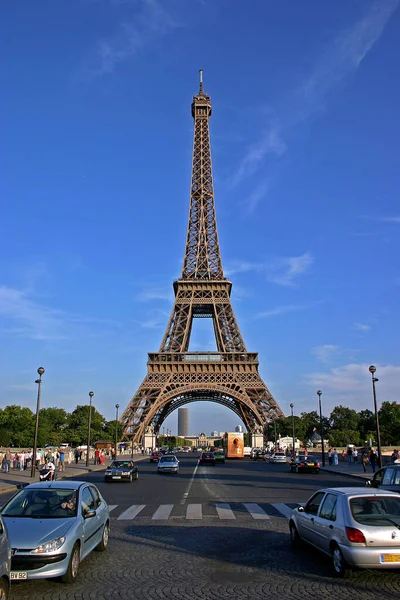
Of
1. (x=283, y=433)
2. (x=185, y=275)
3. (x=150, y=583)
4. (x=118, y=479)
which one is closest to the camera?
(x=150, y=583)

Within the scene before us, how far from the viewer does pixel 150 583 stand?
8008 millimetres

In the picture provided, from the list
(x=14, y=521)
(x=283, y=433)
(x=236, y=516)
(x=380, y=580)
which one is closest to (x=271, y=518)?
(x=236, y=516)

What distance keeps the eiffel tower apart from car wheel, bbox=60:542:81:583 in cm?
6065

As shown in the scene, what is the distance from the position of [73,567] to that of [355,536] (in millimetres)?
4115

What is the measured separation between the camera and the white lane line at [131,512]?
1508 cm

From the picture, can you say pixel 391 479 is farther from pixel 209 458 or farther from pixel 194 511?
pixel 209 458

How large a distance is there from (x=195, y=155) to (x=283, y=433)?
47.5 metres

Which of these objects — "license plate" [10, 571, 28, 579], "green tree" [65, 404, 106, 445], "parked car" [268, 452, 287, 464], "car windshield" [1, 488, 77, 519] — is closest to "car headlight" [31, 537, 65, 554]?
"license plate" [10, 571, 28, 579]

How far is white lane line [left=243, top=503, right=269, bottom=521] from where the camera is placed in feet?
48.9

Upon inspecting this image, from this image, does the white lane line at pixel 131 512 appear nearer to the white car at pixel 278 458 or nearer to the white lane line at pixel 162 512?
the white lane line at pixel 162 512

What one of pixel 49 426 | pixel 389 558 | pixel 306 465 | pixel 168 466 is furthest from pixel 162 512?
pixel 49 426

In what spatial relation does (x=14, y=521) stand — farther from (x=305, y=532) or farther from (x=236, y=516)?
(x=236, y=516)

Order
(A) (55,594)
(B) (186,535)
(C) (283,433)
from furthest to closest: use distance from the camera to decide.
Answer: (C) (283,433) < (B) (186,535) < (A) (55,594)

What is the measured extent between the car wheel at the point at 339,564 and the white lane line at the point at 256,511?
6470mm
